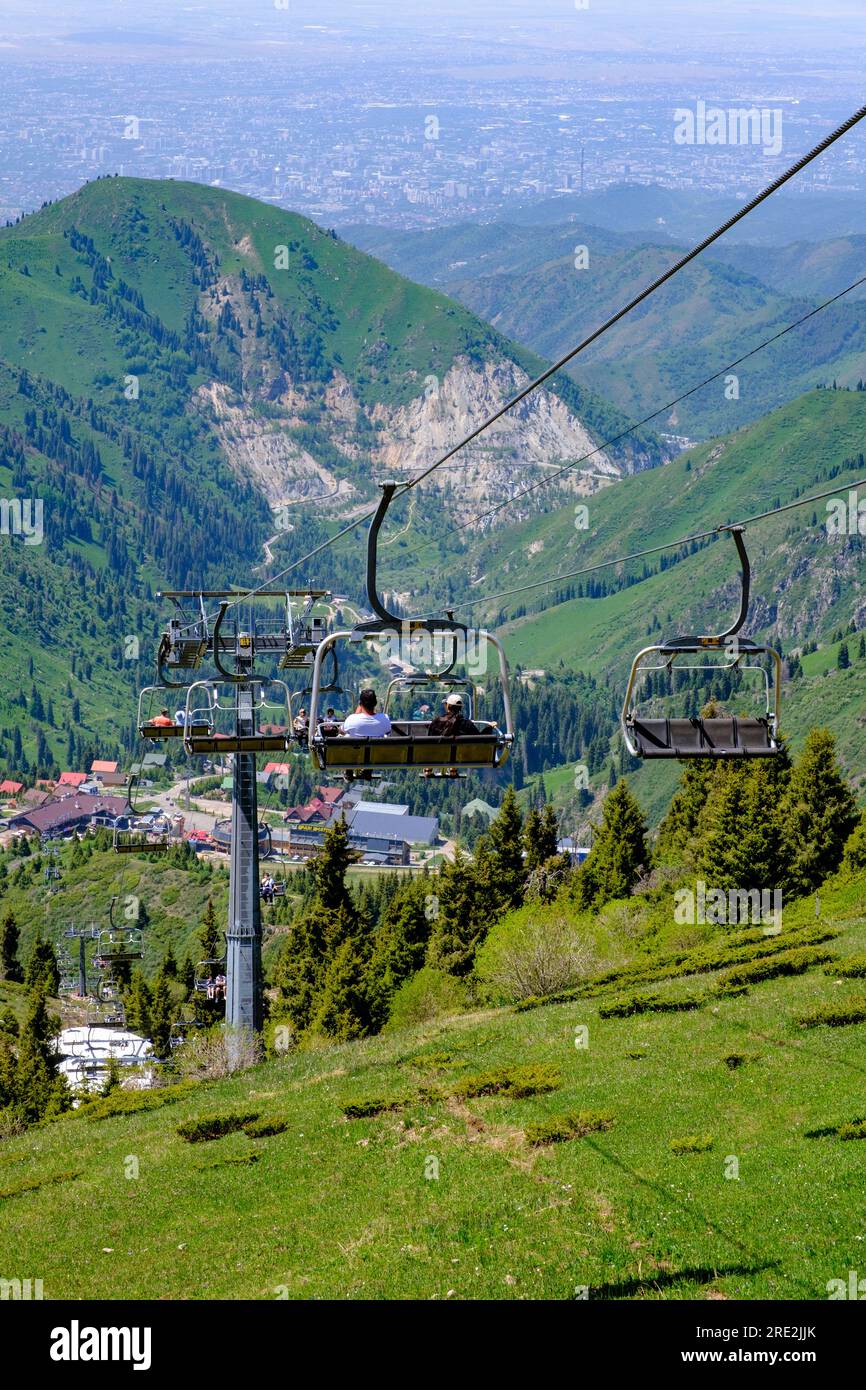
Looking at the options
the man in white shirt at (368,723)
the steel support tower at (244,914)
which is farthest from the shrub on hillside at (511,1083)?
the man in white shirt at (368,723)

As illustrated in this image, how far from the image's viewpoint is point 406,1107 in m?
48.4

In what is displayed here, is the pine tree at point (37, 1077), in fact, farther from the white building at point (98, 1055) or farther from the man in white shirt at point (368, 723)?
the man in white shirt at point (368, 723)

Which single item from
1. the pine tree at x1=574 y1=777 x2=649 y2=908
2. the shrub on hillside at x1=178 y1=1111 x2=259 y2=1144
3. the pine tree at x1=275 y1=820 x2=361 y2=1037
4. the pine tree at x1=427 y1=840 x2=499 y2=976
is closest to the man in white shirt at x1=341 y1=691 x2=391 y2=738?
the shrub on hillside at x1=178 y1=1111 x2=259 y2=1144

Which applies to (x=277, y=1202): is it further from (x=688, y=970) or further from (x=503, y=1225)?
(x=688, y=970)

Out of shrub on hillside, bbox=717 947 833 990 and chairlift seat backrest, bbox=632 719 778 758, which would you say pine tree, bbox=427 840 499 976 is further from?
chairlift seat backrest, bbox=632 719 778 758

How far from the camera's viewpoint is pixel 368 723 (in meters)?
29.9

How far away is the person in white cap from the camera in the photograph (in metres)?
29.6

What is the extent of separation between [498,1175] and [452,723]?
16.2 m

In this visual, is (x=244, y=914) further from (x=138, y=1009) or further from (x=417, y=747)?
(x=138, y=1009)

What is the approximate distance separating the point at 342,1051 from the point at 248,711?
578 inches

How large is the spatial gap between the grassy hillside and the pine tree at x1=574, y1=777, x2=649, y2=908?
40.0 metres

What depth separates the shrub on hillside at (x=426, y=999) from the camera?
263 feet

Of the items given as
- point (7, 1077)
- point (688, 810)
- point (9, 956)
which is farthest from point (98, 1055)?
point (9, 956)
